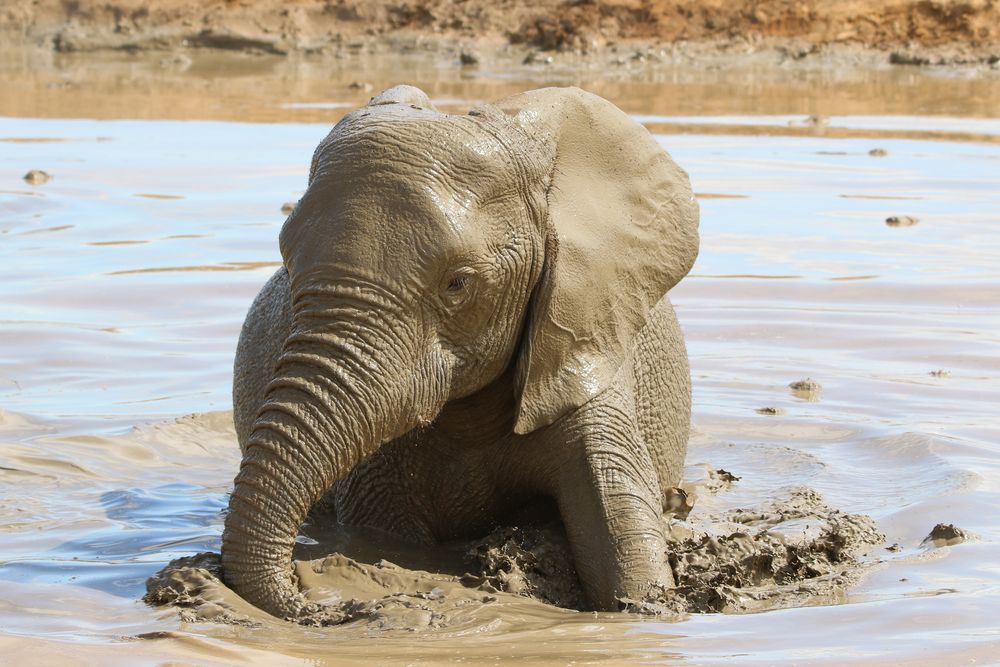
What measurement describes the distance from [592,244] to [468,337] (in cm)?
56

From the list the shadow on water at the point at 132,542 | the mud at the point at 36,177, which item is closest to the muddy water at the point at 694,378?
the shadow on water at the point at 132,542

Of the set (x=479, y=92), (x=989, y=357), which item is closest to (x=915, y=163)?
(x=989, y=357)

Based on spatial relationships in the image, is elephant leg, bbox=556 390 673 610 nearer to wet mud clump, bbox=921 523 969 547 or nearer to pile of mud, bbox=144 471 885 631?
pile of mud, bbox=144 471 885 631

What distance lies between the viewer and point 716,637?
4.86 m

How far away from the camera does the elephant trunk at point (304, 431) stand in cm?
457

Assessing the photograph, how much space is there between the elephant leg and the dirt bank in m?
24.3

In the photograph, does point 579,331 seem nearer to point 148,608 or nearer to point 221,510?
point 148,608

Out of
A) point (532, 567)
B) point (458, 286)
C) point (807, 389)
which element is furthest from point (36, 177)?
point (458, 286)

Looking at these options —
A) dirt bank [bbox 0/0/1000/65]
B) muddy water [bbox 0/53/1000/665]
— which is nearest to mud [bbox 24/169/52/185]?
muddy water [bbox 0/53/1000/665]

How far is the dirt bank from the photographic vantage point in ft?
96.8

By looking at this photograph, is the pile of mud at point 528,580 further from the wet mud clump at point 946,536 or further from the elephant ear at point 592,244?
the elephant ear at point 592,244

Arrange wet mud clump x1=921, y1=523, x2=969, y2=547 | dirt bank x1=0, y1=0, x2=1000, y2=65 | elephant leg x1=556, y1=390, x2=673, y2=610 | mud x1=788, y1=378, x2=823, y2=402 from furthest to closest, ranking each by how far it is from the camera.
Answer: dirt bank x1=0, y1=0, x2=1000, y2=65
mud x1=788, y1=378, x2=823, y2=402
wet mud clump x1=921, y1=523, x2=969, y2=547
elephant leg x1=556, y1=390, x2=673, y2=610

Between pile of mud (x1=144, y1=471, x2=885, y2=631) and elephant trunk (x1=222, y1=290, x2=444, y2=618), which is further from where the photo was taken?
pile of mud (x1=144, y1=471, x2=885, y2=631)

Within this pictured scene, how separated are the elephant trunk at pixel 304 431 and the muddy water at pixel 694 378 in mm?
229
